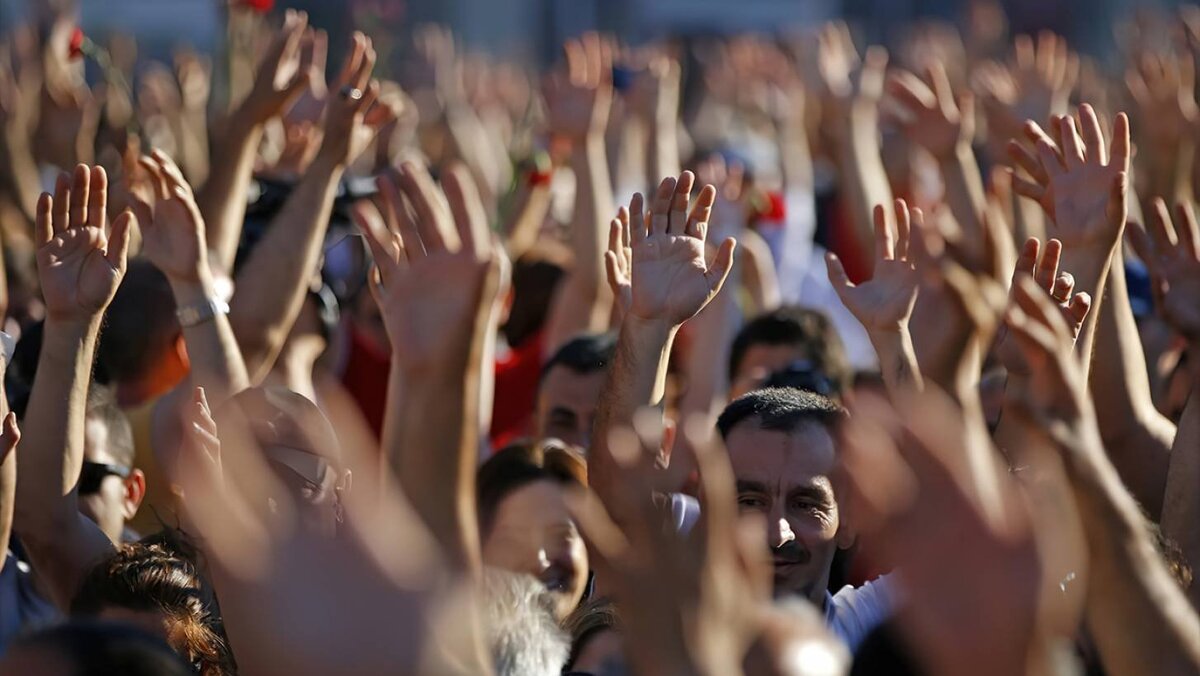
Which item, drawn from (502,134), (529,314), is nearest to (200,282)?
(529,314)

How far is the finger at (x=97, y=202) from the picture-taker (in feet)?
11.5

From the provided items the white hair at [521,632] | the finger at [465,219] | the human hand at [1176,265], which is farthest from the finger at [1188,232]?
the finger at [465,219]

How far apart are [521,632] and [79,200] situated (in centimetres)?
135

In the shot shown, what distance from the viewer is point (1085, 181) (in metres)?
3.69


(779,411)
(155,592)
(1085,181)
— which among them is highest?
(1085,181)

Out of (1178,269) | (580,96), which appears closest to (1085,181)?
(1178,269)

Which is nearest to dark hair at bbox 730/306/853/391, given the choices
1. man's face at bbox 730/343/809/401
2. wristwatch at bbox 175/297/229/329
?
man's face at bbox 730/343/809/401

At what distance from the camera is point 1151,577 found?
7.14 ft

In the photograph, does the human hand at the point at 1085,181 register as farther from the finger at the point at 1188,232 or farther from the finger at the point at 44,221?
the finger at the point at 44,221

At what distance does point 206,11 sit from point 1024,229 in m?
13.6

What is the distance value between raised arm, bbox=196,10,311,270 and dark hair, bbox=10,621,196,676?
221 cm

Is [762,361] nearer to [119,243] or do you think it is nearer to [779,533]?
[779,533]

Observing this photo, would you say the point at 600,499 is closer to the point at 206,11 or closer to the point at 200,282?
the point at 200,282

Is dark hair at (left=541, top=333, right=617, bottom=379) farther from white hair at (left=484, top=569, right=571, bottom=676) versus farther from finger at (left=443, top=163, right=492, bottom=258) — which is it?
finger at (left=443, top=163, right=492, bottom=258)
